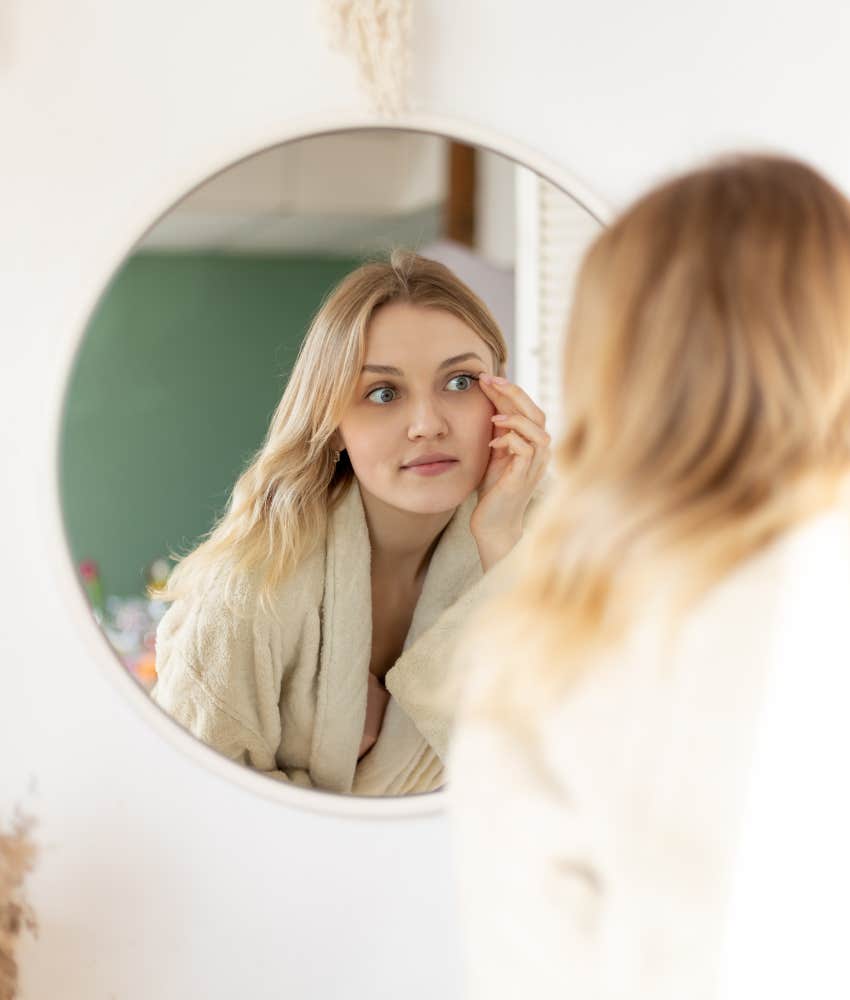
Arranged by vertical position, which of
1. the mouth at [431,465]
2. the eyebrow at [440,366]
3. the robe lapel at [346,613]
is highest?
the eyebrow at [440,366]

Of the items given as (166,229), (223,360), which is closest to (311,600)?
(223,360)

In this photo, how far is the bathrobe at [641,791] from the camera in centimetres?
69

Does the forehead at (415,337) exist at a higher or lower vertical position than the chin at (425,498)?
higher

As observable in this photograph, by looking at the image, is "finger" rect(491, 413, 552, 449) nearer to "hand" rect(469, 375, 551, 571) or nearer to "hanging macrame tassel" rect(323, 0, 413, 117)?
"hand" rect(469, 375, 551, 571)

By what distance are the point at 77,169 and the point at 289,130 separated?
25 centimetres

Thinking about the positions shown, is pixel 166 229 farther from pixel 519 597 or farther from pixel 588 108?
pixel 519 597

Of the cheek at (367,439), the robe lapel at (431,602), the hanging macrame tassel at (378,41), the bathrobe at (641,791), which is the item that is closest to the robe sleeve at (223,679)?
the robe lapel at (431,602)

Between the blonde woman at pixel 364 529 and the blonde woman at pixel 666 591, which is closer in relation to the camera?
the blonde woman at pixel 666 591

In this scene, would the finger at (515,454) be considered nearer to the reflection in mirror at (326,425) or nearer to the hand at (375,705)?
the reflection in mirror at (326,425)

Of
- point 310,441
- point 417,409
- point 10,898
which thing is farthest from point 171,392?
point 10,898

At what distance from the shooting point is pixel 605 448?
0.73m

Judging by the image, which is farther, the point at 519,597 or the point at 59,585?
the point at 59,585

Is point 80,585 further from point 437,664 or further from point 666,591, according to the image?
point 666,591

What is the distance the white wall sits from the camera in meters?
1.24
